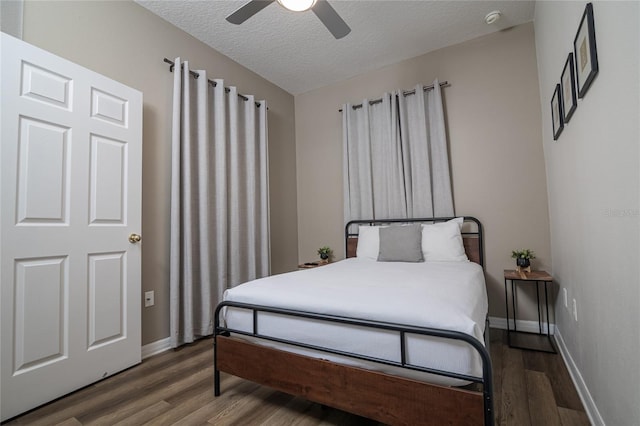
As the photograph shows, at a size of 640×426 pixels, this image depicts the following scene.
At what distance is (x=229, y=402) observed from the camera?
5.29 feet

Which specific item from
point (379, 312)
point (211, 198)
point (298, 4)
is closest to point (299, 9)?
point (298, 4)

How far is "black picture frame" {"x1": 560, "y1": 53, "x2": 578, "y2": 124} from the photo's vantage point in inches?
59.1

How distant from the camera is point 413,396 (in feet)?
3.65

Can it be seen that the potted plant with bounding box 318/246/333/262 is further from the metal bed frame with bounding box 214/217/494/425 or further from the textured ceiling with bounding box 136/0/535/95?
the textured ceiling with bounding box 136/0/535/95

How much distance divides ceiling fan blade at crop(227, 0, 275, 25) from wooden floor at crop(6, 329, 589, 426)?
2234 millimetres

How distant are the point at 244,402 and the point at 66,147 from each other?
1.81 metres

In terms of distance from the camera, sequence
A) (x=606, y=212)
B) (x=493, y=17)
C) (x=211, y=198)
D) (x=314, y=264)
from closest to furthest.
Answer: (x=606, y=212) → (x=493, y=17) → (x=211, y=198) → (x=314, y=264)

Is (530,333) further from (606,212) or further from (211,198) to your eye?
(211,198)

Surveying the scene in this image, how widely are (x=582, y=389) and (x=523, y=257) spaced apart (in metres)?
1.14

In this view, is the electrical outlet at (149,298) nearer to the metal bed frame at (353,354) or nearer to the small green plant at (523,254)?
the metal bed frame at (353,354)

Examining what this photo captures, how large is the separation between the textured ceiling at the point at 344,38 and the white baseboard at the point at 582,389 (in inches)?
106

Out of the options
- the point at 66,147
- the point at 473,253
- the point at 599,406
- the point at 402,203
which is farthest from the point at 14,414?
the point at 473,253

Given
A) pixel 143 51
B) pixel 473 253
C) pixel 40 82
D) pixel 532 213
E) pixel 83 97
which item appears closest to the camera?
pixel 40 82

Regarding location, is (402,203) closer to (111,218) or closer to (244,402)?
(244,402)
